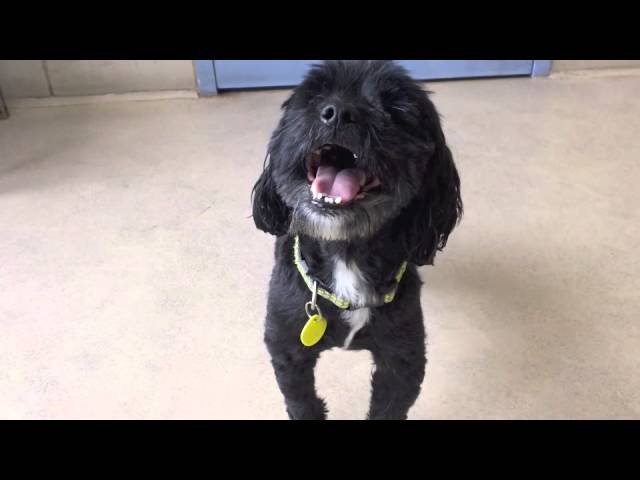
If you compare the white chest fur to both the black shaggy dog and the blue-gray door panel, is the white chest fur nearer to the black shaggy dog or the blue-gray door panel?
the black shaggy dog

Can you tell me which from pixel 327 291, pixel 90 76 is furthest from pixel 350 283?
pixel 90 76

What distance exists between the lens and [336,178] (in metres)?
0.90

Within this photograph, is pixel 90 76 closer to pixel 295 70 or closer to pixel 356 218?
pixel 295 70

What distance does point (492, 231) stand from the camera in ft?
5.74

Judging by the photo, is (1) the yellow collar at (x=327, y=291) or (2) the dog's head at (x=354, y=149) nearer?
(2) the dog's head at (x=354, y=149)

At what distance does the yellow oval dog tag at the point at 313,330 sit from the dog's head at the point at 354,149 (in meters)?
0.16

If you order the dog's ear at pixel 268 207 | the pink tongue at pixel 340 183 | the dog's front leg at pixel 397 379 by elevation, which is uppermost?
the pink tongue at pixel 340 183

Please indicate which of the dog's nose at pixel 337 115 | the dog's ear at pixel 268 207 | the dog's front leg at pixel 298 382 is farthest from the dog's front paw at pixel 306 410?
the dog's nose at pixel 337 115

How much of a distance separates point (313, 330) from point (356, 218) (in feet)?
0.75

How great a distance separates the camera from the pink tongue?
87cm

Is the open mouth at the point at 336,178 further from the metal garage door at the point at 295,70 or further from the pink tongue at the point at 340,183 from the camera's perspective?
the metal garage door at the point at 295,70

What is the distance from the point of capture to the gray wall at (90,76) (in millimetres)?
2373

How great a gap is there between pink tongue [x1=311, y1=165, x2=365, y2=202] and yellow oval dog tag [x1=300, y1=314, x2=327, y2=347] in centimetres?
23

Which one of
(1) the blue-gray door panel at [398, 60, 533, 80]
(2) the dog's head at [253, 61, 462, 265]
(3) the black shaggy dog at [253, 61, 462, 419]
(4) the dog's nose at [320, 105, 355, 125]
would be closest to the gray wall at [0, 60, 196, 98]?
(1) the blue-gray door panel at [398, 60, 533, 80]
